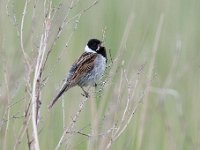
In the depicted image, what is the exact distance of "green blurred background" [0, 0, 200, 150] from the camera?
3189 mm

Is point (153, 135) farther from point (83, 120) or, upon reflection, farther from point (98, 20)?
point (98, 20)

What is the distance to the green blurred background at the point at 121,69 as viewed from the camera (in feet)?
10.5

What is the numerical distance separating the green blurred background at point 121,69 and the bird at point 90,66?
0.11 metres

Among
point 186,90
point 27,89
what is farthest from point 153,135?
point 27,89

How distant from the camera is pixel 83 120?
4.48m

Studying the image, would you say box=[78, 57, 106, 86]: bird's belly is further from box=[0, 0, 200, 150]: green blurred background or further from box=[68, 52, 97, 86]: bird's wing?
box=[0, 0, 200, 150]: green blurred background

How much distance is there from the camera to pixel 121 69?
3.78m

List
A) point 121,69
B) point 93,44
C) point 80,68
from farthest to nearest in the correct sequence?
point 93,44
point 80,68
point 121,69

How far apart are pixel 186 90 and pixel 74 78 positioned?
2.84 ft

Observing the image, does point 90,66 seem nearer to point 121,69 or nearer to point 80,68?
point 80,68

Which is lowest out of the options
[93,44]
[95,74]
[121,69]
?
[121,69]

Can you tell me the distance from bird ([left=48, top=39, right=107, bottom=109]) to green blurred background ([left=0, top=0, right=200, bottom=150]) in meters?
0.11

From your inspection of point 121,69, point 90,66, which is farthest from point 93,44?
point 121,69

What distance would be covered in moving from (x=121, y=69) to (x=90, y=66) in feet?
1.91
